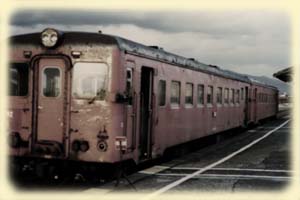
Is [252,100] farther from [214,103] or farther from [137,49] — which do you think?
[137,49]

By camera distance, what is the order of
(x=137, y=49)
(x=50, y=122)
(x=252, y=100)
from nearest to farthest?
(x=50, y=122)
(x=137, y=49)
(x=252, y=100)

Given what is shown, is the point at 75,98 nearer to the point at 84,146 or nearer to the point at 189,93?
the point at 84,146

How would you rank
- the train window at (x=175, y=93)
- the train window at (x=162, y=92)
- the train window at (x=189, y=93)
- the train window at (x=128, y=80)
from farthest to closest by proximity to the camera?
1. the train window at (x=189, y=93)
2. the train window at (x=175, y=93)
3. the train window at (x=162, y=92)
4. the train window at (x=128, y=80)

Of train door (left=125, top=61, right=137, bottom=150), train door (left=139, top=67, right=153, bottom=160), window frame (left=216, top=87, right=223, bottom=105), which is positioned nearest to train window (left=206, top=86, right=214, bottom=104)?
window frame (left=216, top=87, right=223, bottom=105)

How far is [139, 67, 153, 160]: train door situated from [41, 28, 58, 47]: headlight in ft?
7.11

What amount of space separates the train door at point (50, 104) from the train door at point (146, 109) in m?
2.01

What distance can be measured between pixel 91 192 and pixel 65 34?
9.72 ft

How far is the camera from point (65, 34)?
10.1 meters

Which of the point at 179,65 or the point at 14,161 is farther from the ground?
the point at 179,65

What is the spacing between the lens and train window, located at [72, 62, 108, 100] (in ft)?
32.0

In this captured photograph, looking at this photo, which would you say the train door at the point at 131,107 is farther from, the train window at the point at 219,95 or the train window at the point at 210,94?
the train window at the point at 219,95

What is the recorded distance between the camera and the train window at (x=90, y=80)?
384 inches

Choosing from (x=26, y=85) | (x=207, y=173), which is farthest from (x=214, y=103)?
(x=26, y=85)

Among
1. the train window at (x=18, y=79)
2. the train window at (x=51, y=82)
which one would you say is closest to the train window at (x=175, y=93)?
the train window at (x=51, y=82)
